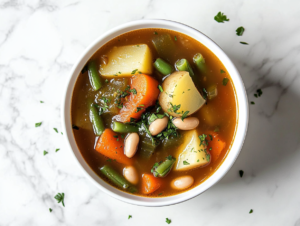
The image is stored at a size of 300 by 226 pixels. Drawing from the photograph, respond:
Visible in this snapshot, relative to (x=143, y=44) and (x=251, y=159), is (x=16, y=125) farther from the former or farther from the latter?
(x=251, y=159)

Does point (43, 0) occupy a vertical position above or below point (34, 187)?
above

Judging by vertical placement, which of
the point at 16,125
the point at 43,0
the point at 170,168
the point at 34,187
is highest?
the point at 43,0

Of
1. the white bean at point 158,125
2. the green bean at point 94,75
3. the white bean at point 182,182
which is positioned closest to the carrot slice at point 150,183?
the white bean at point 182,182

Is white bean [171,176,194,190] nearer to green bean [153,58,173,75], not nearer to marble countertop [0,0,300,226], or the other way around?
marble countertop [0,0,300,226]

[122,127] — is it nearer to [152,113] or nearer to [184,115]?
[152,113]

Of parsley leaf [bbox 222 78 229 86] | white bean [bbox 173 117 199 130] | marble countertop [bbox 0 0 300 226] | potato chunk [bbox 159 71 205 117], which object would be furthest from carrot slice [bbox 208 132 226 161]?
marble countertop [bbox 0 0 300 226]

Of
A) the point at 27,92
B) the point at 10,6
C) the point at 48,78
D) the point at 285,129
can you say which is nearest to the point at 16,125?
the point at 27,92
